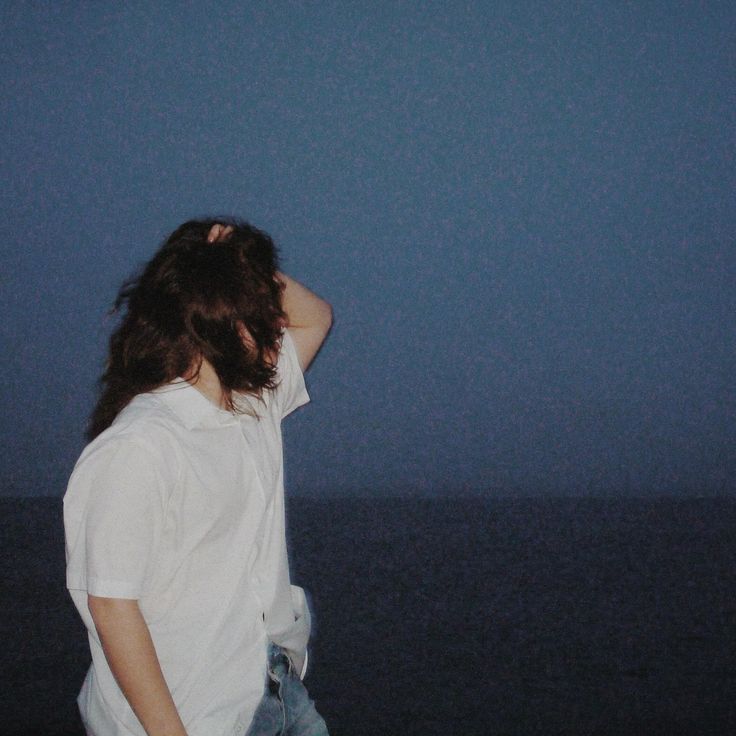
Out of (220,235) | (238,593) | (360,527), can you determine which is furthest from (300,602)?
(360,527)

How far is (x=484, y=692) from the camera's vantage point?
2.05 metres

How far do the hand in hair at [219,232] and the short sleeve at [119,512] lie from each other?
1.07 ft

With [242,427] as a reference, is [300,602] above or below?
below

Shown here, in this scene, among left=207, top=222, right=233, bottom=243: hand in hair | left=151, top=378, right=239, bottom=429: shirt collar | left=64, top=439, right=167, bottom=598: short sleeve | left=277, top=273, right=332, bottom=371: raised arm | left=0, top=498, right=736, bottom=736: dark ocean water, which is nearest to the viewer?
left=64, top=439, right=167, bottom=598: short sleeve

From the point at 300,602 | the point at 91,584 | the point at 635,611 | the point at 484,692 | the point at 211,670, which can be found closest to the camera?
the point at 91,584

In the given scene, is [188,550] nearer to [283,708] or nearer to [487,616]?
[283,708]

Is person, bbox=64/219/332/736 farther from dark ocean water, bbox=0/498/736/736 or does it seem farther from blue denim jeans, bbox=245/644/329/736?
dark ocean water, bbox=0/498/736/736

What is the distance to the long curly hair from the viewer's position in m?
0.84

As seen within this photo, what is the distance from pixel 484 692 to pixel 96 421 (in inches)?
61.5

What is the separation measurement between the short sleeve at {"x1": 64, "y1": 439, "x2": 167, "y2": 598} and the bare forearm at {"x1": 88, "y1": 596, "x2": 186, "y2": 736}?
0.01 m

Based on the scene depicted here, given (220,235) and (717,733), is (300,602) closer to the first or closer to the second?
(220,235)

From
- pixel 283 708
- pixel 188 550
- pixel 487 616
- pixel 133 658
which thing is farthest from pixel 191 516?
pixel 487 616

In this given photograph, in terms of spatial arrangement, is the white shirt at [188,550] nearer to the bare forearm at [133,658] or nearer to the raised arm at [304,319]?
the bare forearm at [133,658]

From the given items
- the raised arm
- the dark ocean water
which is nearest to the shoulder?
the raised arm
